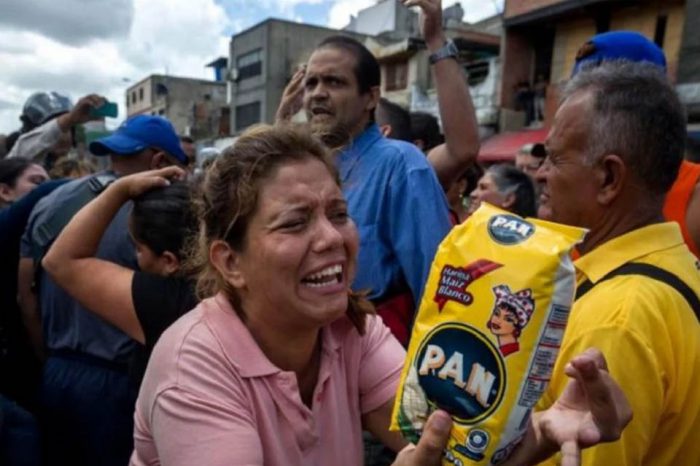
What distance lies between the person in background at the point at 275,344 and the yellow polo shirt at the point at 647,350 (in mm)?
155

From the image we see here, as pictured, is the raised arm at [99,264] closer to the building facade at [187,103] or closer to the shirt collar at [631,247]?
the shirt collar at [631,247]

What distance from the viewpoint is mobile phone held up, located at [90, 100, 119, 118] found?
3.86 meters

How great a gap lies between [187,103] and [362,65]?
4876 cm

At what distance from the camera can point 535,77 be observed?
18.0 m

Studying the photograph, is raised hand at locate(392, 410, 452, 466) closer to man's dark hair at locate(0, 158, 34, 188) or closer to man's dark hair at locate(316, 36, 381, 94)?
man's dark hair at locate(316, 36, 381, 94)

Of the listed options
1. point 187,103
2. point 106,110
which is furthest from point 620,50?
point 187,103

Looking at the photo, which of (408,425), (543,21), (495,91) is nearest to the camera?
(408,425)

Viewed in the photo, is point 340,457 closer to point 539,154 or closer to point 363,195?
point 363,195

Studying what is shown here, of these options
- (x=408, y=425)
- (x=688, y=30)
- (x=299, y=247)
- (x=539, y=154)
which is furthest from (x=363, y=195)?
(x=688, y=30)

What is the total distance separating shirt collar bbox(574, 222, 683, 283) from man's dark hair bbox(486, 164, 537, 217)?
2.31 meters

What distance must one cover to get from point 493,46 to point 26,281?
23.2 m

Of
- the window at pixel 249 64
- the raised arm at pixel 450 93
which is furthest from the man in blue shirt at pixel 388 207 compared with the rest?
the window at pixel 249 64

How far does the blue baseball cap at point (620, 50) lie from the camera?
1814mm

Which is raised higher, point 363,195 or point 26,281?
point 363,195
